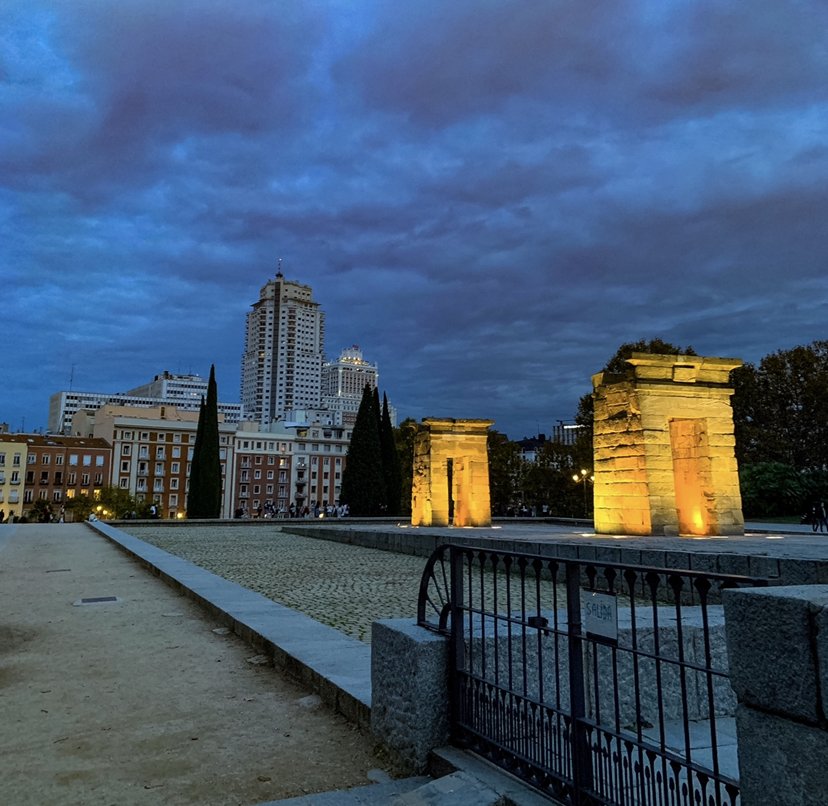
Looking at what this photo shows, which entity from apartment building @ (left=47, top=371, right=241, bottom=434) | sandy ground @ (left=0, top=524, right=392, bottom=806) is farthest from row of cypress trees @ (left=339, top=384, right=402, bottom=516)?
apartment building @ (left=47, top=371, right=241, bottom=434)

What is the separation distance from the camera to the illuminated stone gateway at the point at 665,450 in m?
15.6

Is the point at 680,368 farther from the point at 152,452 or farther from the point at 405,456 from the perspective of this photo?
the point at 152,452

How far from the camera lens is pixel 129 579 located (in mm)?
12117

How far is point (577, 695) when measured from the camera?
2.92 meters

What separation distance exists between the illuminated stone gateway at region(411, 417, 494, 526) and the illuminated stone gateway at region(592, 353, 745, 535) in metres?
8.81

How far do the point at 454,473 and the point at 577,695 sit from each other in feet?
76.3

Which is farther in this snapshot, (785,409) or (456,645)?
(785,409)

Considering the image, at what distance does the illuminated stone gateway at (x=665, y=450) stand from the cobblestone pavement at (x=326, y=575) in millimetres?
5247

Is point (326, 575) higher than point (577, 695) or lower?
lower

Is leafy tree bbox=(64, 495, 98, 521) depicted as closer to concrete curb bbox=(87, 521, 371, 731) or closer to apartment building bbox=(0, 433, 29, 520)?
apartment building bbox=(0, 433, 29, 520)

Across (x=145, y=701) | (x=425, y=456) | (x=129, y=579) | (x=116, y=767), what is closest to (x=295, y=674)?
(x=145, y=701)

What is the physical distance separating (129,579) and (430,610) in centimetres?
737

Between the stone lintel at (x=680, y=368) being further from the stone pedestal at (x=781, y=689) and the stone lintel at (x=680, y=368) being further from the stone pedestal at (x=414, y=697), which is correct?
the stone pedestal at (x=781, y=689)

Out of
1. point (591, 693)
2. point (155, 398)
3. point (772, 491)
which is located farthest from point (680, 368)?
point (155, 398)
